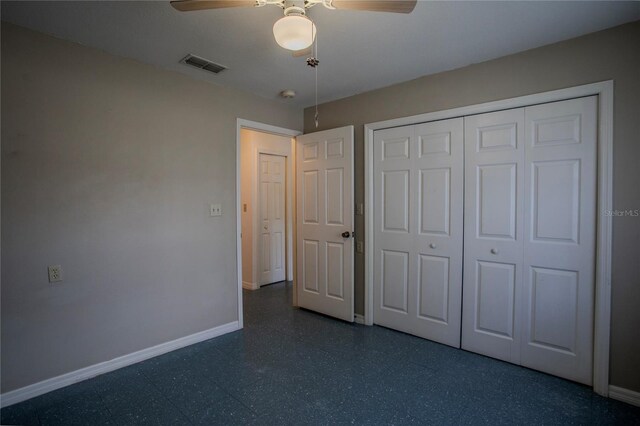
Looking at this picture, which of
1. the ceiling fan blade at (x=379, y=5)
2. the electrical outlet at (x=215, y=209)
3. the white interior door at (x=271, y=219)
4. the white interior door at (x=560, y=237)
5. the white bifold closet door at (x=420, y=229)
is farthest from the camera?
the white interior door at (x=271, y=219)

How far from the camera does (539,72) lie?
237cm

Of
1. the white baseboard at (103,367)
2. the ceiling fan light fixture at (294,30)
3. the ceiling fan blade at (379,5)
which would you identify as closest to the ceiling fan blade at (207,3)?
the ceiling fan light fixture at (294,30)

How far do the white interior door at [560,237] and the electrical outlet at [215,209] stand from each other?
2.67 metres

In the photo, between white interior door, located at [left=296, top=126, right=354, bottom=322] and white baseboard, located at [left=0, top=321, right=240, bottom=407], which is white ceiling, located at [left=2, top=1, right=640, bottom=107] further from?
white baseboard, located at [left=0, top=321, right=240, bottom=407]

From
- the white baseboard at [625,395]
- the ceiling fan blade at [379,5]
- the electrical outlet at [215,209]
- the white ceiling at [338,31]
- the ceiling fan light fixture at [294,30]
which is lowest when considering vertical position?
the white baseboard at [625,395]

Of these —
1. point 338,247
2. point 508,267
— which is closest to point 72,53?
point 338,247

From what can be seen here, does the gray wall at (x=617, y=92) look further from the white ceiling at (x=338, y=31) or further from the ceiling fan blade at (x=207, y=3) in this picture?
the ceiling fan blade at (x=207, y=3)

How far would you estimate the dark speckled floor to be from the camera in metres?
1.94

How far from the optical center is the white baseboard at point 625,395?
204 cm

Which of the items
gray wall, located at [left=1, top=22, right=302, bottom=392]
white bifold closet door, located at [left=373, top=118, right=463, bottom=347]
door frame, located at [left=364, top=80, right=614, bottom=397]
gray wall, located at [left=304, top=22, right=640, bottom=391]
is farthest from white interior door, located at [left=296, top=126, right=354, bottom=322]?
door frame, located at [left=364, top=80, right=614, bottom=397]

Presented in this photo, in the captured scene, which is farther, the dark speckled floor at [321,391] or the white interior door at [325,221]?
the white interior door at [325,221]

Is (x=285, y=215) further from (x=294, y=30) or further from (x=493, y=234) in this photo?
(x=294, y=30)

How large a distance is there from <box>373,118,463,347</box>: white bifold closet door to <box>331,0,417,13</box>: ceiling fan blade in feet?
4.94

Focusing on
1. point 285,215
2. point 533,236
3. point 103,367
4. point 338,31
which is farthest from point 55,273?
point 533,236
